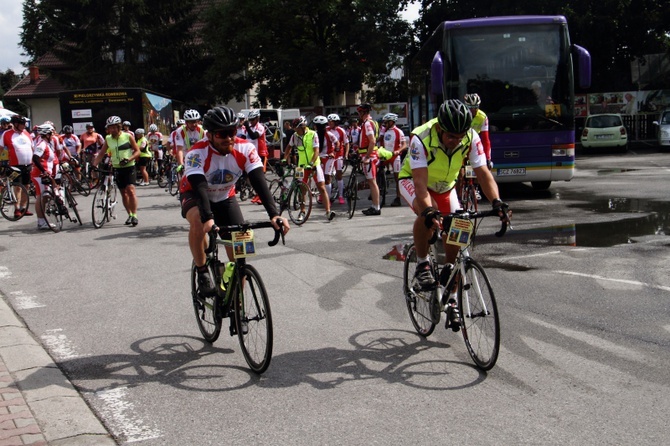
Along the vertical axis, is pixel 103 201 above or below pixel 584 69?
below

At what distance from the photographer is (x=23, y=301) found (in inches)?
325

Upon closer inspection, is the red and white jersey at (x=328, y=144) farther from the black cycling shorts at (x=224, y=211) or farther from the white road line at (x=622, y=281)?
the black cycling shorts at (x=224, y=211)

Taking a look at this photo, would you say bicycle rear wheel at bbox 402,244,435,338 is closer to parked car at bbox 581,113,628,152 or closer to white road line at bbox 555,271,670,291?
white road line at bbox 555,271,670,291

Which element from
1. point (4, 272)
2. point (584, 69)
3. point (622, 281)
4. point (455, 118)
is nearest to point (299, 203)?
point (4, 272)

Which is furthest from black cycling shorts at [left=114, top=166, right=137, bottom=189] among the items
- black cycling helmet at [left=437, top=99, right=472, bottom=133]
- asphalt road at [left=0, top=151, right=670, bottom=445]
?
black cycling helmet at [left=437, top=99, right=472, bottom=133]

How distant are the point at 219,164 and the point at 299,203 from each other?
26.6 ft

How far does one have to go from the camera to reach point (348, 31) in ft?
150

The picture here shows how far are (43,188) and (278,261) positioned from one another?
6.32 m

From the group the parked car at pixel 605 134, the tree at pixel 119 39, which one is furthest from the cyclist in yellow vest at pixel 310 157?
the tree at pixel 119 39

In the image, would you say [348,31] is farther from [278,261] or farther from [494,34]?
[278,261]

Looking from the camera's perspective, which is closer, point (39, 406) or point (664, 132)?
point (39, 406)

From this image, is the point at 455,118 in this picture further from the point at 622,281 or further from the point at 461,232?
the point at 622,281

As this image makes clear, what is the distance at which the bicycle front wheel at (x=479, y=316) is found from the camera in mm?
5281

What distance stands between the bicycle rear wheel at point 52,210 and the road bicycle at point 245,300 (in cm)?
928
